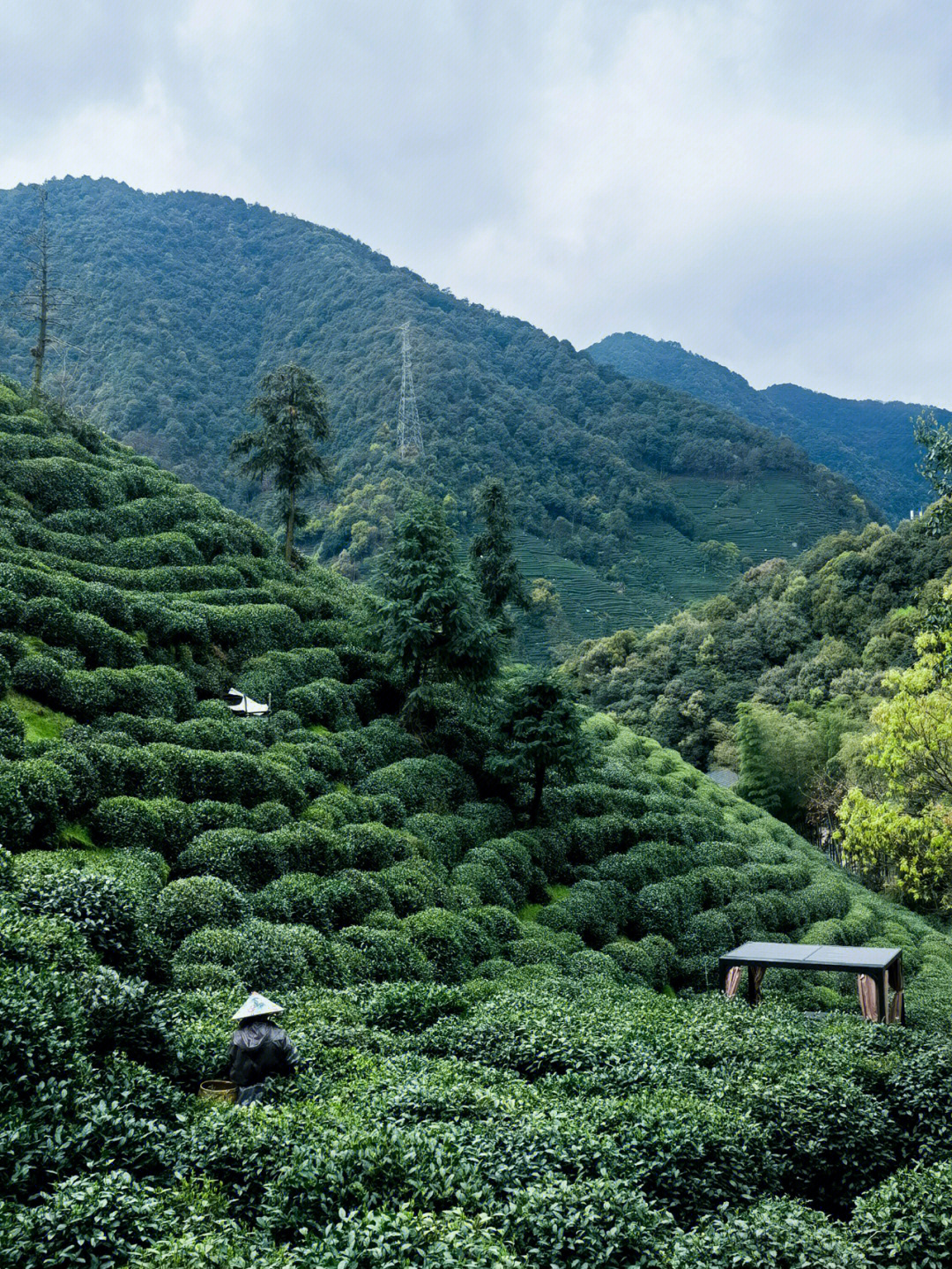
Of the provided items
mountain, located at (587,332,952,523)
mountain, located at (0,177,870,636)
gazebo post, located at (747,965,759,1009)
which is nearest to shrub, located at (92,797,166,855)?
gazebo post, located at (747,965,759,1009)

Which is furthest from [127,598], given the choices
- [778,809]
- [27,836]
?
[778,809]

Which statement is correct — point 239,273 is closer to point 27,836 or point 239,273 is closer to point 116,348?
point 116,348

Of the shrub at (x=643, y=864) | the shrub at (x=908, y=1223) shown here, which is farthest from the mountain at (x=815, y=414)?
the shrub at (x=908, y=1223)

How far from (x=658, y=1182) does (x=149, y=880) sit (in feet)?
24.2

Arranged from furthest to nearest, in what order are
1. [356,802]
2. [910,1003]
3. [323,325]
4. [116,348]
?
[323,325] < [116,348] < [910,1003] < [356,802]

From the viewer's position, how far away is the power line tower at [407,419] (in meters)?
75.6

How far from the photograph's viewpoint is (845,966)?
13289 mm

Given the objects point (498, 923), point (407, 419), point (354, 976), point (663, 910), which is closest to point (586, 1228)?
point (354, 976)

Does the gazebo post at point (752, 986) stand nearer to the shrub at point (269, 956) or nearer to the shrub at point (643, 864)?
the shrub at point (643, 864)

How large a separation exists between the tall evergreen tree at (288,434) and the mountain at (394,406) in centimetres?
3223

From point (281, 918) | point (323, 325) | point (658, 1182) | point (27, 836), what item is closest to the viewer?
point (658, 1182)

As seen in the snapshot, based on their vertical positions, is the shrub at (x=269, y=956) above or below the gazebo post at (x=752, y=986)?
above

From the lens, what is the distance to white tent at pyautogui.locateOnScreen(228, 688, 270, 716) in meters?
17.9

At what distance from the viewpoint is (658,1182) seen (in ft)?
20.8
